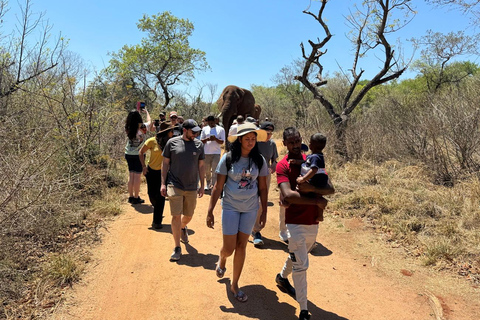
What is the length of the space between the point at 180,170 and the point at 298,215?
6.08 feet

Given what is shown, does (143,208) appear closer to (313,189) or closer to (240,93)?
(313,189)

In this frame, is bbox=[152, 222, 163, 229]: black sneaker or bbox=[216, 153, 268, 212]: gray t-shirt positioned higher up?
bbox=[216, 153, 268, 212]: gray t-shirt

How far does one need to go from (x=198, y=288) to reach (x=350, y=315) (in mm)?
1707

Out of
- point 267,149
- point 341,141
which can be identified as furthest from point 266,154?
point 341,141

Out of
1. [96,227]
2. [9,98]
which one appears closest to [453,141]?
[96,227]

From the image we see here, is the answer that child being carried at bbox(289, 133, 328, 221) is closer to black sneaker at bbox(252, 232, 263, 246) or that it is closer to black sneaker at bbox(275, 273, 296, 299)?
black sneaker at bbox(275, 273, 296, 299)

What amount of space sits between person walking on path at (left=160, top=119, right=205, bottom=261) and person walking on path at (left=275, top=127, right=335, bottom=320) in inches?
60.8

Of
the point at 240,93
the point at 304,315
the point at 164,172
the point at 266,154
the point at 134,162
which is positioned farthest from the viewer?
the point at 240,93

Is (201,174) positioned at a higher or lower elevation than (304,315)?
higher

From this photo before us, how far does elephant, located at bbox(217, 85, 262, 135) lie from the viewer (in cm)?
1325

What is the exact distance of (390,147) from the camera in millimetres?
9414

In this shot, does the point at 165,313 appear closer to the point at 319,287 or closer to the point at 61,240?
the point at 319,287

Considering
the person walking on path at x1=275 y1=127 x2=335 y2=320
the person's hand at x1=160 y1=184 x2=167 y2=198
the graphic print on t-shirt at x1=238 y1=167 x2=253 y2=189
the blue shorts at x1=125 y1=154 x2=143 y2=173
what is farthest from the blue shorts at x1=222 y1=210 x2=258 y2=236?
the blue shorts at x1=125 y1=154 x2=143 y2=173

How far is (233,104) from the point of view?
44.2ft
